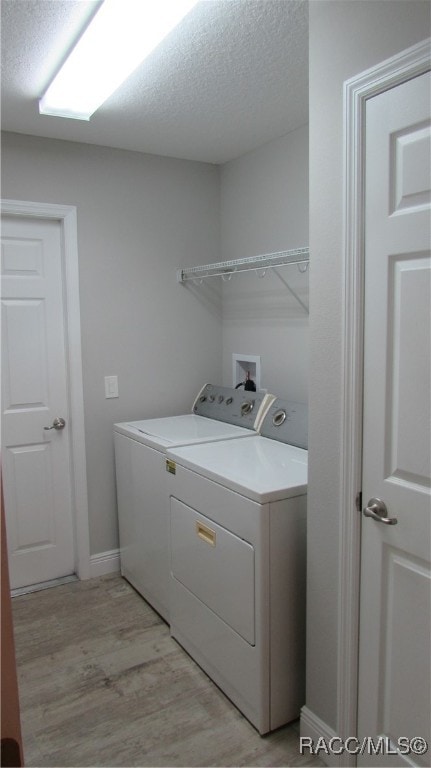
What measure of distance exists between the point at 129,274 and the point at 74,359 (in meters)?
0.60

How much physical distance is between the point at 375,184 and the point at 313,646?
4.89 ft

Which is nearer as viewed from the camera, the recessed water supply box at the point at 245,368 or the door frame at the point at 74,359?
the door frame at the point at 74,359

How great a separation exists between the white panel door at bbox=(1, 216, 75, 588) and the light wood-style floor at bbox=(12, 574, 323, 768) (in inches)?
13.5

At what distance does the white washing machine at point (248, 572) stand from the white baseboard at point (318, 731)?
98mm

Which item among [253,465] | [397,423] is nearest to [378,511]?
[397,423]

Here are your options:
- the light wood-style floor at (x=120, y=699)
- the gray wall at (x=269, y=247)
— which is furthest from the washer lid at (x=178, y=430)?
the light wood-style floor at (x=120, y=699)

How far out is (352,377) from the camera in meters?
1.59

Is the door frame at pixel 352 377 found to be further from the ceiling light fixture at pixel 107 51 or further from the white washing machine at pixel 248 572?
the ceiling light fixture at pixel 107 51

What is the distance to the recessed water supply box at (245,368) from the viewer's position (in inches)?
125

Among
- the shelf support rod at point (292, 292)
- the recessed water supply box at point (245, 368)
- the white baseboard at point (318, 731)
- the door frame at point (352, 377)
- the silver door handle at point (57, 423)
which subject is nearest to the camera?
the door frame at point (352, 377)

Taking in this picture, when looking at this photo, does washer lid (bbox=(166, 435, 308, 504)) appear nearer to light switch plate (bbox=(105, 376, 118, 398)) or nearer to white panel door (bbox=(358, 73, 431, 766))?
white panel door (bbox=(358, 73, 431, 766))

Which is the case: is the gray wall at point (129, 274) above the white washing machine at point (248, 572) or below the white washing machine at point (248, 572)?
above

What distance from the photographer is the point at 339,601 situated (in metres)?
1.69

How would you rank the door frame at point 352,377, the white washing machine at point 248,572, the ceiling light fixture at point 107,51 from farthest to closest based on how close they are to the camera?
1. the white washing machine at point 248,572
2. the ceiling light fixture at point 107,51
3. the door frame at point 352,377
